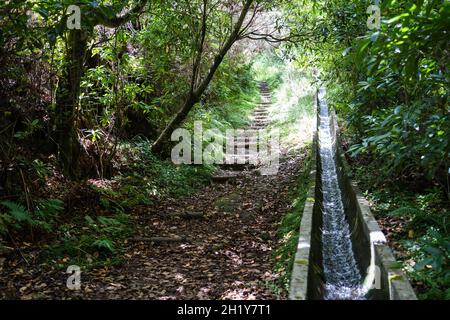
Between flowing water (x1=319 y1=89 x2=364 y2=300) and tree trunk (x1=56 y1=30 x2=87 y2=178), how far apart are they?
5.20m

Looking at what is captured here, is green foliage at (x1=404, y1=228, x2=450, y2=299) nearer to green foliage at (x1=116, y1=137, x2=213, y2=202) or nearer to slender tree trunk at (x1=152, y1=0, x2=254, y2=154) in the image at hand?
green foliage at (x1=116, y1=137, x2=213, y2=202)

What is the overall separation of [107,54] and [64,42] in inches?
34.1

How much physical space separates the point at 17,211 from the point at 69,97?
295 cm

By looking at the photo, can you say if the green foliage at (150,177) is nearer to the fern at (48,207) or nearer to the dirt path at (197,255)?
the dirt path at (197,255)

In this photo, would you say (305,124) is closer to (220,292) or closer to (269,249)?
(269,249)

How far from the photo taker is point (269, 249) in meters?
7.39

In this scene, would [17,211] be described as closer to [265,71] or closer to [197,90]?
[197,90]

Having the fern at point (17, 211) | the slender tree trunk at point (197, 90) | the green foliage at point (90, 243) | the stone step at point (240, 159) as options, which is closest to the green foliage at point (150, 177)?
the slender tree trunk at point (197, 90)

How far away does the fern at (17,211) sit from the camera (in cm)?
602

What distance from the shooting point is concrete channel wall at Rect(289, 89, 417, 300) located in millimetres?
4887
